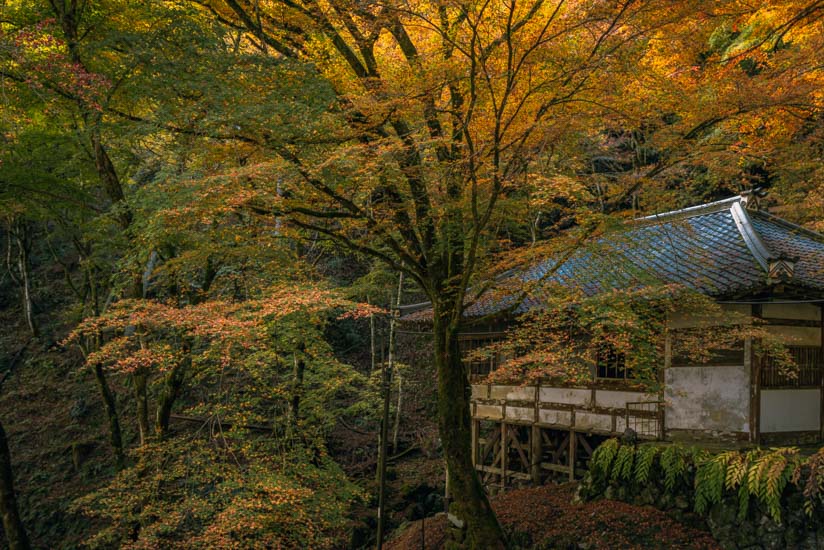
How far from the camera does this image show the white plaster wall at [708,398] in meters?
9.86

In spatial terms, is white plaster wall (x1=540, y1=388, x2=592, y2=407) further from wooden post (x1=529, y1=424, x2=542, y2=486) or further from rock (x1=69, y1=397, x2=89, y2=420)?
rock (x1=69, y1=397, x2=89, y2=420)

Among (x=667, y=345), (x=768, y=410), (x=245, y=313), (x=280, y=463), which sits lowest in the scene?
(x=280, y=463)

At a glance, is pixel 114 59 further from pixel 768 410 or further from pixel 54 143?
pixel 768 410

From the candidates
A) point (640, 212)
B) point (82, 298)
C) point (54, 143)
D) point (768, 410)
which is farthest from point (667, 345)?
point (82, 298)

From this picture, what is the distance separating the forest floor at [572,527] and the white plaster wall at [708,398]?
6.41ft

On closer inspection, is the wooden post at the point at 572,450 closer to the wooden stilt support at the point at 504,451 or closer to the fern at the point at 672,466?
the wooden stilt support at the point at 504,451

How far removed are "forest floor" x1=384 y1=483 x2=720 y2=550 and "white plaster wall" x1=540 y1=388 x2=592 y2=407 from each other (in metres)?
1.68

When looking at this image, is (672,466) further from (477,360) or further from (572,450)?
(477,360)

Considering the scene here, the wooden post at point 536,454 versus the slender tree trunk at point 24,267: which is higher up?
the slender tree trunk at point 24,267

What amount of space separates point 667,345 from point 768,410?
181 centimetres

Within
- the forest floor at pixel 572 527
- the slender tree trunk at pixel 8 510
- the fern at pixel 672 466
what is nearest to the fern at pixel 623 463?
the forest floor at pixel 572 527

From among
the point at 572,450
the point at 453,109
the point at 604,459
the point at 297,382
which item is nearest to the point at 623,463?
the point at 604,459

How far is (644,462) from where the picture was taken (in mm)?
9555

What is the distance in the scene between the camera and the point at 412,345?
2414cm
